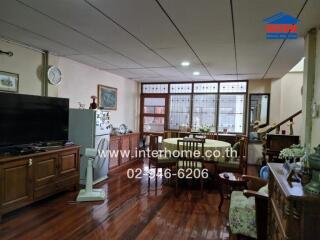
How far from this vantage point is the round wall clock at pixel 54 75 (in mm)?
4105

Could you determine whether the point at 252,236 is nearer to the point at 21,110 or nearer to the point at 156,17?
the point at 156,17

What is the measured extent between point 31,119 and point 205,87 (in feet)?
16.5

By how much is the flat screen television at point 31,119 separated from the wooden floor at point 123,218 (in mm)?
969

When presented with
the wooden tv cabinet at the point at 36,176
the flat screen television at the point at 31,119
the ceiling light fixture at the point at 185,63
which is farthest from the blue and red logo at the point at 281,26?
the wooden tv cabinet at the point at 36,176

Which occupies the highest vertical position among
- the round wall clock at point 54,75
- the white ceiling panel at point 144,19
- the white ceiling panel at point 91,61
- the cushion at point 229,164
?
the white ceiling panel at point 91,61

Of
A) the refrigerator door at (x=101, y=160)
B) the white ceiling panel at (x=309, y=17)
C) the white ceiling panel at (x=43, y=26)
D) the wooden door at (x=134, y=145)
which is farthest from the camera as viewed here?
the wooden door at (x=134, y=145)

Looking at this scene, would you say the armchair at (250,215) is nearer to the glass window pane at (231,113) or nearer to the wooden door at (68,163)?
the wooden door at (68,163)

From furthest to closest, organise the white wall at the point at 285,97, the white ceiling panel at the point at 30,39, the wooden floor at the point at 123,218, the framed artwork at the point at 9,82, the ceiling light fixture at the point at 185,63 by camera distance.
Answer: the white wall at the point at 285,97
the ceiling light fixture at the point at 185,63
the framed artwork at the point at 9,82
the white ceiling panel at the point at 30,39
the wooden floor at the point at 123,218

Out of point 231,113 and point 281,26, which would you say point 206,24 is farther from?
point 231,113

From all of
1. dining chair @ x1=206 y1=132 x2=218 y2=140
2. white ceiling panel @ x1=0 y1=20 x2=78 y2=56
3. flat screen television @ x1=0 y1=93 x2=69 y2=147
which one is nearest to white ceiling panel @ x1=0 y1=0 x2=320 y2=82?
white ceiling panel @ x1=0 y1=20 x2=78 y2=56

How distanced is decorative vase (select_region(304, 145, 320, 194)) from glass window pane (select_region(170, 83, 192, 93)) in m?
5.92

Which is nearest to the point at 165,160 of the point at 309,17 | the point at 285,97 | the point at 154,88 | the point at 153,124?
the point at 309,17

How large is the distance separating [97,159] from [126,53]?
2.05 metres

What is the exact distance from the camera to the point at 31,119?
3.38 metres
